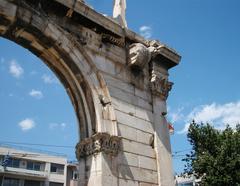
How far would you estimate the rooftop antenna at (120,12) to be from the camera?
9.31 m

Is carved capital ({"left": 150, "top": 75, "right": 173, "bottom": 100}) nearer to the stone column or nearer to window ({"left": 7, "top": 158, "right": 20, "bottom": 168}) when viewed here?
the stone column

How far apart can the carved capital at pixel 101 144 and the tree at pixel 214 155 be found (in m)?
11.4

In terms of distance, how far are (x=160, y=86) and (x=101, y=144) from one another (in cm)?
290

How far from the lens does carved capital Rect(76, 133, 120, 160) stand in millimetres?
6984

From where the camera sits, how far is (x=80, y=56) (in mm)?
7617

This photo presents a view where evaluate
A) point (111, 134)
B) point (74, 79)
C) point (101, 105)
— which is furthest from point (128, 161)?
point (74, 79)

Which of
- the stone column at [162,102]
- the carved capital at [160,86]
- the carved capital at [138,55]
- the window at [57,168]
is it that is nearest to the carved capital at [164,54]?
the stone column at [162,102]

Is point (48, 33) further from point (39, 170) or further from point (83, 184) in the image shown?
point (39, 170)

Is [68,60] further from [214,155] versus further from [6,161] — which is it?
[6,161]

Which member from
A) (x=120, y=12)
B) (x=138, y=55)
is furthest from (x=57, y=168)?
(x=138, y=55)

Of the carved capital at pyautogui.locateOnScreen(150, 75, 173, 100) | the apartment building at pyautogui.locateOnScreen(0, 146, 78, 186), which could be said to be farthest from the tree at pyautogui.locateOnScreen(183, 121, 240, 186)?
the apartment building at pyautogui.locateOnScreen(0, 146, 78, 186)

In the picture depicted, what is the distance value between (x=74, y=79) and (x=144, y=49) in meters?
2.13

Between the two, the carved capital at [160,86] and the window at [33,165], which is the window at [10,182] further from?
the carved capital at [160,86]

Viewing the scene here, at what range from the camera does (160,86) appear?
915 cm
